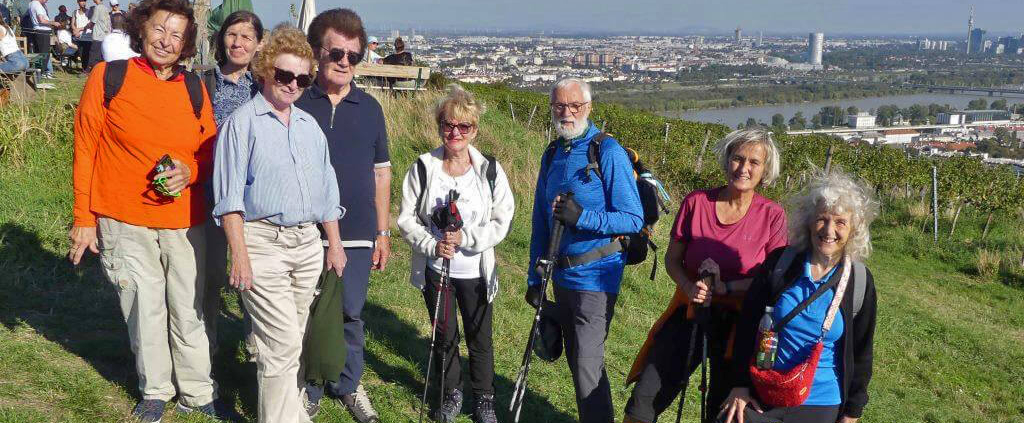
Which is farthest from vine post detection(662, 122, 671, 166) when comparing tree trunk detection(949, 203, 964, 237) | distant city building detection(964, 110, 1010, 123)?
distant city building detection(964, 110, 1010, 123)

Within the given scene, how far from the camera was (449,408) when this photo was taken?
13.6 ft

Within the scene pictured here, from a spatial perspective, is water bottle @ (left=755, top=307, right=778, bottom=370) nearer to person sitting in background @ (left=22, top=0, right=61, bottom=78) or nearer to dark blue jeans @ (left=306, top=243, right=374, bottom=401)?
dark blue jeans @ (left=306, top=243, right=374, bottom=401)

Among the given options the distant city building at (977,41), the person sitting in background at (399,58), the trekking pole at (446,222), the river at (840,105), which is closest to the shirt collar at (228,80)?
the trekking pole at (446,222)

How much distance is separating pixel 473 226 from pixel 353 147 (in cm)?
67

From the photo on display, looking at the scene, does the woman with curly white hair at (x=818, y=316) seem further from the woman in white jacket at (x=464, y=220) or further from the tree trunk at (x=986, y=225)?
the tree trunk at (x=986, y=225)

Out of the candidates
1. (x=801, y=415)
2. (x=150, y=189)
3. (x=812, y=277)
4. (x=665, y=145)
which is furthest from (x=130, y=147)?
(x=665, y=145)

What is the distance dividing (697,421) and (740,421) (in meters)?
1.95

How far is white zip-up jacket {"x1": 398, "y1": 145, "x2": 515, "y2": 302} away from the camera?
3.79 meters

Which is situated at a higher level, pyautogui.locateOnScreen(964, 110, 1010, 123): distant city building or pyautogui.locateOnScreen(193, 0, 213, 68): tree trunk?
pyautogui.locateOnScreen(193, 0, 213, 68): tree trunk

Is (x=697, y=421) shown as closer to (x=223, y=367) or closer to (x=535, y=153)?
(x=223, y=367)

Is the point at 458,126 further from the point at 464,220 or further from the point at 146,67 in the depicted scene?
the point at 146,67

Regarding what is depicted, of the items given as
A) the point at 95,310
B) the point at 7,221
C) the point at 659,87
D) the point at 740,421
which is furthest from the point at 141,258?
the point at 659,87

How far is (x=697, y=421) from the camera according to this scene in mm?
5043

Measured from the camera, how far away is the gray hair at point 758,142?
3408mm
